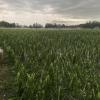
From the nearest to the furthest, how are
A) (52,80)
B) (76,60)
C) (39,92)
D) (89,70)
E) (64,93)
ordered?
1. (39,92)
2. (64,93)
3. (52,80)
4. (89,70)
5. (76,60)

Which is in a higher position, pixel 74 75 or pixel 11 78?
pixel 74 75

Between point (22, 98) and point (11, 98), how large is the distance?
0.38 metres

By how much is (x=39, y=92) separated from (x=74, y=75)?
1.46 metres

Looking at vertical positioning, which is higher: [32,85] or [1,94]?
[32,85]

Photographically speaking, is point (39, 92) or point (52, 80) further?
point (52, 80)

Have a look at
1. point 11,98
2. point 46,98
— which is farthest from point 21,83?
point 46,98

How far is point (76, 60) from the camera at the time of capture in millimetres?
9977

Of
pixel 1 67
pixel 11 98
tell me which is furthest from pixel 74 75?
pixel 1 67

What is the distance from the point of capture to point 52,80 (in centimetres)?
656

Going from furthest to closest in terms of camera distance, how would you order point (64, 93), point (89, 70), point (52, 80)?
point (89, 70) < point (52, 80) < point (64, 93)

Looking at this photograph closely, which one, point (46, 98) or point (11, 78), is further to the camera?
point (11, 78)

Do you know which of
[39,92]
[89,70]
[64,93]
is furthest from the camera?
[89,70]

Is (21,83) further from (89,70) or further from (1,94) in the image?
(89,70)

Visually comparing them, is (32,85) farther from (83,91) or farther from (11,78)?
(11,78)
